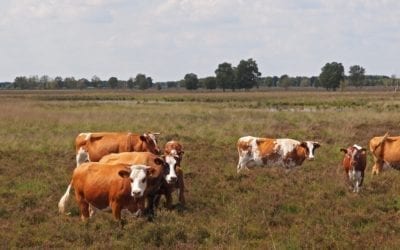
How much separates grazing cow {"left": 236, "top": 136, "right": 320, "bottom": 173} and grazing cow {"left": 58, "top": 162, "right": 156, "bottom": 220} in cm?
693

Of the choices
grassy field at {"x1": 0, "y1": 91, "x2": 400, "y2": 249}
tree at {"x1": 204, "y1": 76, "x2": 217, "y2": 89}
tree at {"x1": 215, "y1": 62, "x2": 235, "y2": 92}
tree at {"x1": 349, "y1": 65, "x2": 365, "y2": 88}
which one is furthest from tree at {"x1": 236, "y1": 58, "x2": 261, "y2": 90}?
grassy field at {"x1": 0, "y1": 91, "x2": 400, "y2": 249}

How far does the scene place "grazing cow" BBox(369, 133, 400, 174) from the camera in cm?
1675

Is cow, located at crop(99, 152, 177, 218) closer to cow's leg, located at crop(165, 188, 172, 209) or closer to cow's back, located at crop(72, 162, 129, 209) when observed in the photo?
cow's leg, located at crop(165, 188, 172, 209)

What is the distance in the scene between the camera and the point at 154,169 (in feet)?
36.5

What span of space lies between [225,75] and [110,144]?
422ft

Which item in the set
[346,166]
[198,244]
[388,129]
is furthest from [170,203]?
[388,129]

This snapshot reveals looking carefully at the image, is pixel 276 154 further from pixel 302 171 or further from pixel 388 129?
pixel 388 129

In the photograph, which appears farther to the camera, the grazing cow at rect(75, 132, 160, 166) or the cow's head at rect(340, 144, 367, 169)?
the grazing cow at rect(75, 132, 160, 166)

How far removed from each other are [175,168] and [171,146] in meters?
3.12

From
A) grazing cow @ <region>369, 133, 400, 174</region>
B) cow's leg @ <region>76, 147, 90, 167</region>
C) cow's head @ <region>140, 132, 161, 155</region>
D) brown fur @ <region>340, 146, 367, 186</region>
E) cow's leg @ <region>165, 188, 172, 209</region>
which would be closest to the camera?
cow's leg @ <region>165, 188, 172, 209</region>

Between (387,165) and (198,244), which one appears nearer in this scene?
(198,244)

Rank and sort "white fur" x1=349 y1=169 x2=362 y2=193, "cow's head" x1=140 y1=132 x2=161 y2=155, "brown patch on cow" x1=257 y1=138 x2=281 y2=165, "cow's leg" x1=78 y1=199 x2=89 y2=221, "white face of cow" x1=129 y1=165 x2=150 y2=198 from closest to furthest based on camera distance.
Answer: "white face of cow" x1=129 y1=165 x2=150 y2=198
"cow's leg" x1=78 y1=199 x2=89 y2=221
"white fur" x1=349 y1=169 x2=362 y2=193
"cow's head" x1=140 y1=132 x2=161 y2=155
"brown patch on cow" x1=257 y1=138 x2=281 y2=165

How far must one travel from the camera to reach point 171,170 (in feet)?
38.3

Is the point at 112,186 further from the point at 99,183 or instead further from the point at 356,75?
the point at 356,75
